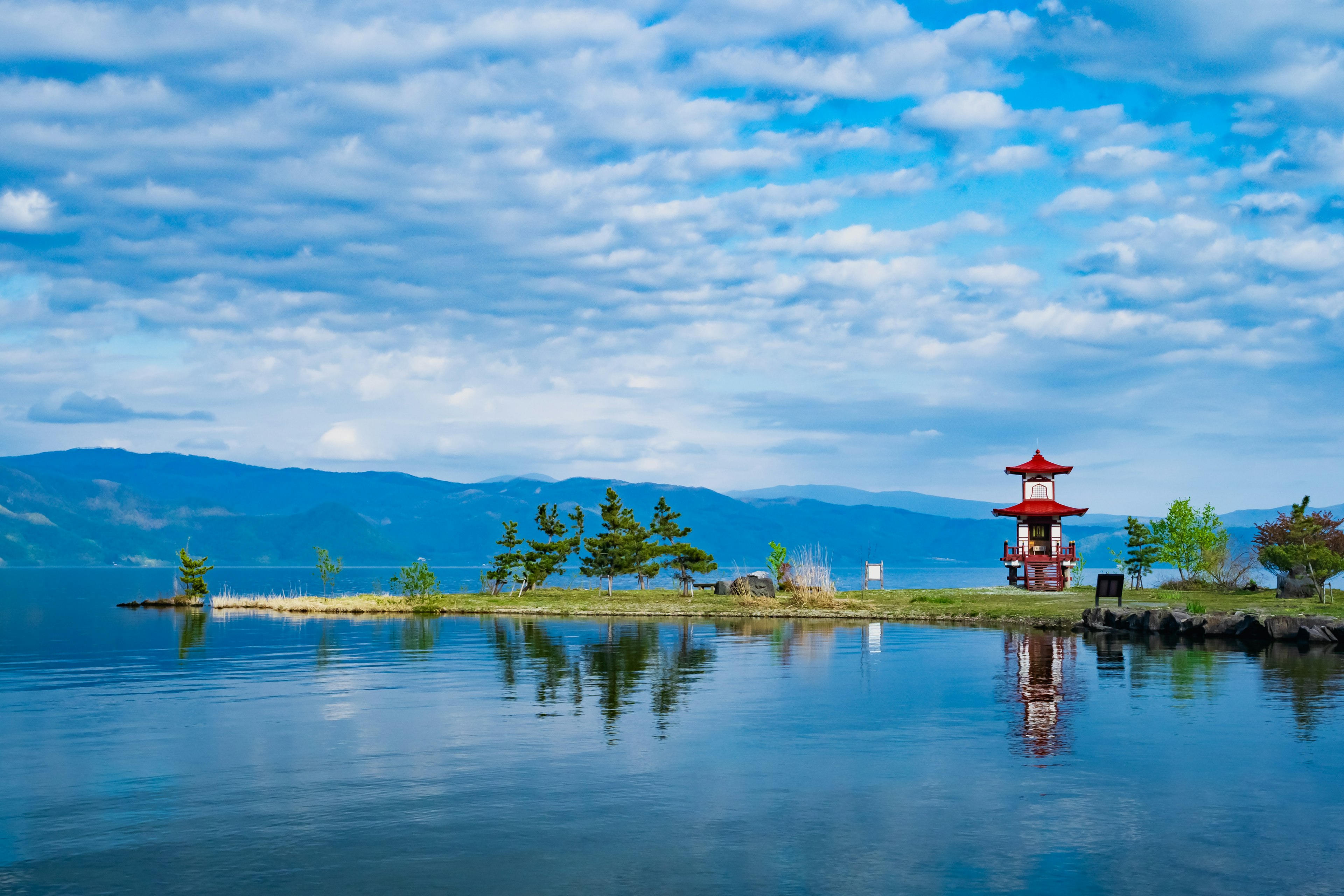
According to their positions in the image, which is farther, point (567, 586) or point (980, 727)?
point (567, 586)

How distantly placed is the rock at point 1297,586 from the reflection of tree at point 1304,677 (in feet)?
52.9

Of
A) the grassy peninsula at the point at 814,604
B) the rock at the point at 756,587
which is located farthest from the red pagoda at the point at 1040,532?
the rock at the point at 756,587

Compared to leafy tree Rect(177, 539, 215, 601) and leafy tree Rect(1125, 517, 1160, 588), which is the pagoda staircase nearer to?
leafy tree Rect(1125, 517, 1160, 588)

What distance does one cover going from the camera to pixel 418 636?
159 feet

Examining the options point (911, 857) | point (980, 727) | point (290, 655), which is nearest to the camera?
point (911, 857)

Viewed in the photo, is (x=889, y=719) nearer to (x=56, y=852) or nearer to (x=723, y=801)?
(x=723, y=801)

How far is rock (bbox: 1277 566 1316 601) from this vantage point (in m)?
52.9

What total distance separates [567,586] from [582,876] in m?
81.5

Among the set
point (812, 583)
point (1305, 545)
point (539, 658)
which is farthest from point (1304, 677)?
point (812, 583)

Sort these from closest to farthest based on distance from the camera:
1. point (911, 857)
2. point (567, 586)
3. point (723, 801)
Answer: point (911, 857)
point (723, 801)
point (567, 586)

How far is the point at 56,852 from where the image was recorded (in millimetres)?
12844

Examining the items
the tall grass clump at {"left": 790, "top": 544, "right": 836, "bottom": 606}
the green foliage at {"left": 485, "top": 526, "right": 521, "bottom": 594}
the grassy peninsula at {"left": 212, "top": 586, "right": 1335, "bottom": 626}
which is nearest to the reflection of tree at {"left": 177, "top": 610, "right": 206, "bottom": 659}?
the grassy peninsula at {"left": 212, "top": 586, "right": 1335, "bottom": 626}

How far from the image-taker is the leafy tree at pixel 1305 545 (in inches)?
2005

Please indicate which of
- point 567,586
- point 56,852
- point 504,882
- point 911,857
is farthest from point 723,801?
point 567,586
